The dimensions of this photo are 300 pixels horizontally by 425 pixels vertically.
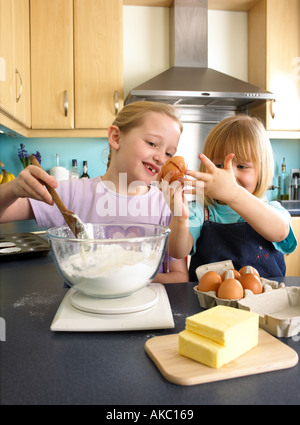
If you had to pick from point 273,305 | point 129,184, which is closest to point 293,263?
point 129,184

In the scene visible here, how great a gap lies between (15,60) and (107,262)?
2.01 metres

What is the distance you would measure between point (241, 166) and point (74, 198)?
612mm

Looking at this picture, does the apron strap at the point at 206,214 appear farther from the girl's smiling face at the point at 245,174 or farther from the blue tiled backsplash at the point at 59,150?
the blue tiled backsplash at the point at 59,150

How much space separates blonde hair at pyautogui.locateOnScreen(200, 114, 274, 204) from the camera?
1.23 m

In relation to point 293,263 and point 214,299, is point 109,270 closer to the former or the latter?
point 214,299

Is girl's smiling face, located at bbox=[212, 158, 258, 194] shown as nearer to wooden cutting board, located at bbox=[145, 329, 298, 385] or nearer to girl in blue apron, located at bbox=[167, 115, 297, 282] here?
girl in blue apron, located at bbox=[167, 115, 297, 282]

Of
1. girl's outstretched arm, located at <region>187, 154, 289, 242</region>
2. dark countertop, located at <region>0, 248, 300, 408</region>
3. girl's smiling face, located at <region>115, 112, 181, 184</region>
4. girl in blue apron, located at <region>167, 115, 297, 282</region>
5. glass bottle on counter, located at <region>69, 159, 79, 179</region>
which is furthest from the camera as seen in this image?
glass bottle on counter, located at <region>69, 159, 79, 179</region>

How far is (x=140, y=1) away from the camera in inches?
110

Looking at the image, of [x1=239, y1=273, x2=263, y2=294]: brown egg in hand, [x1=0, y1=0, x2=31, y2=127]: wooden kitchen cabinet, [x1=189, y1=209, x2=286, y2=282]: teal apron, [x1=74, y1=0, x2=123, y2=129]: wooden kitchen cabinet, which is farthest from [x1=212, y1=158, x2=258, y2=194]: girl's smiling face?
[x1=74, y1=0, x2=123, y2=129]: wooden kitchen cabinet

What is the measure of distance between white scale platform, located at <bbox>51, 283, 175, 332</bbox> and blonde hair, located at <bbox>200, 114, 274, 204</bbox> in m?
0.73

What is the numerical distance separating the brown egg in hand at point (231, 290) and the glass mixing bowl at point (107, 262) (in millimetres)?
125

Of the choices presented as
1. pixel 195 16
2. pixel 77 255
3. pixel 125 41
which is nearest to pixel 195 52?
pixel 195 16

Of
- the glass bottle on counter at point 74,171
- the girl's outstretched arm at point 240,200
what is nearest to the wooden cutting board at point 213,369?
the girl's outstretched arm at point 240,200
